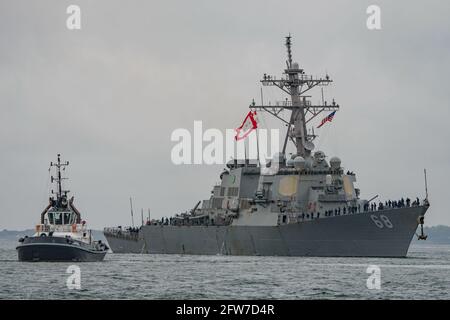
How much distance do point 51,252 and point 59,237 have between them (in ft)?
2.95

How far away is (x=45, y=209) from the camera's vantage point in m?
61.5

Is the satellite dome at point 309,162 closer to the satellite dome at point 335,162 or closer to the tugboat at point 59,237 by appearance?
the satellite dome at point 335,162

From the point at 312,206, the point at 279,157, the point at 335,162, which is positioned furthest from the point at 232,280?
the point at 279,157

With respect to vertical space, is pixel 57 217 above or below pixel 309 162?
below

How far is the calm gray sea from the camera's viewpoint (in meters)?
41.6

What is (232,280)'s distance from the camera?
48.4m

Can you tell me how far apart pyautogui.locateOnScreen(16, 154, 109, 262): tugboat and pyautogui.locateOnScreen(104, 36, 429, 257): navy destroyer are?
13461 millimetres

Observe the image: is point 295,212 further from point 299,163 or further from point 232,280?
point 232,280

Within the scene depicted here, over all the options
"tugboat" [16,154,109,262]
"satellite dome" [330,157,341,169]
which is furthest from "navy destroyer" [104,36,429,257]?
"tugboat" [16,154,109,262]

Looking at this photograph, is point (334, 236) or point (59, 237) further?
point (334, 236)

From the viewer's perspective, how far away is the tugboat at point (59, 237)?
5884 cm

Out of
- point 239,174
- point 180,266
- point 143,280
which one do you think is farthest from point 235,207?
point 143,280
